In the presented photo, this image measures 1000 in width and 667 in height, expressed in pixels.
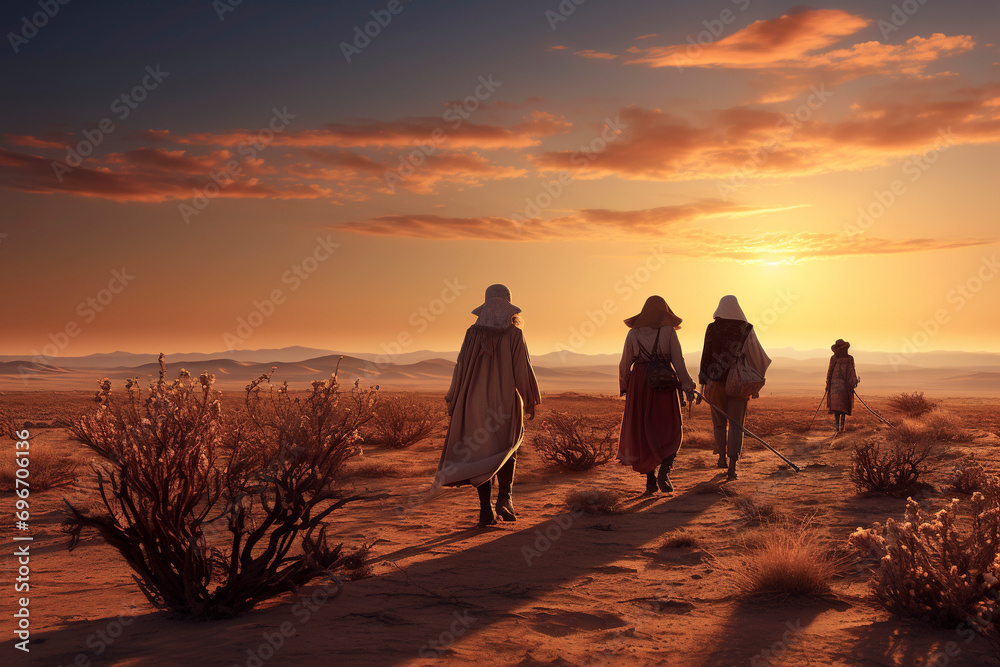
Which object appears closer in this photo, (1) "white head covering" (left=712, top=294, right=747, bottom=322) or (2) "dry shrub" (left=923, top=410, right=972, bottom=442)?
(1) "white head covering" (left=712, top=294, right=747, bottom=322)

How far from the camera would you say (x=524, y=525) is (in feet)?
24.0

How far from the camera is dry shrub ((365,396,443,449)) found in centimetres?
1583

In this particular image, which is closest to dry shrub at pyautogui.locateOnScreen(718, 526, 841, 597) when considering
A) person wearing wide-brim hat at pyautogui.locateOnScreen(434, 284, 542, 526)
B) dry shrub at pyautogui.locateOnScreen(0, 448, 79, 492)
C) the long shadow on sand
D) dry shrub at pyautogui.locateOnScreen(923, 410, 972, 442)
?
the long shadow on sand

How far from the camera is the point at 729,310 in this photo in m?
10.1

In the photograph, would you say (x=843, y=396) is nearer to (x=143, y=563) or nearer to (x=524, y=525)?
(x=524, y=525)

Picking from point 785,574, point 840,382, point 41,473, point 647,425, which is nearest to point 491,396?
point 647,425

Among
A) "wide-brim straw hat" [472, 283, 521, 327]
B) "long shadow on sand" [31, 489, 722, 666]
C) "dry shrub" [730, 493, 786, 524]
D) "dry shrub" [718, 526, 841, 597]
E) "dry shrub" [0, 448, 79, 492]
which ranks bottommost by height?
"dry shrub" [0, 448, 79, 492]

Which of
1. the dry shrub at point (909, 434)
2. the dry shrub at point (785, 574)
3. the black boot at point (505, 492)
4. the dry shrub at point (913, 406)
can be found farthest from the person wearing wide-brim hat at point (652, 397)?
the dry shrub at point (913, 406)

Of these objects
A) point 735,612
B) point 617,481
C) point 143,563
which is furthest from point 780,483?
point 143,563

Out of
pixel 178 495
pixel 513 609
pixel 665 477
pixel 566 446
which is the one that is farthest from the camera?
pixel 566 446

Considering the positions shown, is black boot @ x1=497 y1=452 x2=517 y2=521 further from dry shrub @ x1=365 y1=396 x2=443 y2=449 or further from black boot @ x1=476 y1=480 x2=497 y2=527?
dry shrub @ x1=365 y1=396 x2=443 y2=449

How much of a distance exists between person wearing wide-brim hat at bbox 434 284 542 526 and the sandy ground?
2.32 feet

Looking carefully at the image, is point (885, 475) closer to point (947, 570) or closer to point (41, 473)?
point (947, 570)

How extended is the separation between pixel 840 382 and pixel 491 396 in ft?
41.0
